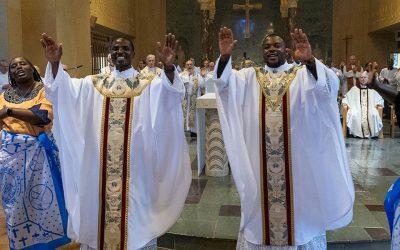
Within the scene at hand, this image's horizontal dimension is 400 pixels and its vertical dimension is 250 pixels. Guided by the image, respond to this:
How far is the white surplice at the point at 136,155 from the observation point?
3.10 metres

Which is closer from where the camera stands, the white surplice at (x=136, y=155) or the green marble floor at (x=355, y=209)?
the white surplice at (x=136, y=155)

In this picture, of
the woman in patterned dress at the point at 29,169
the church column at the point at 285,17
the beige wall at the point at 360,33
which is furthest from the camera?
the church column at the point at 285,17

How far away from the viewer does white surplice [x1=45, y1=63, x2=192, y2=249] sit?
310 centimetres

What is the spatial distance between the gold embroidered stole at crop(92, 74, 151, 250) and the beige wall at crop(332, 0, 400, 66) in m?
14.8

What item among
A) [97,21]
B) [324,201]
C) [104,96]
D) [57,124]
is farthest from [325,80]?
[97,21]

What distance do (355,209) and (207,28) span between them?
531 inches

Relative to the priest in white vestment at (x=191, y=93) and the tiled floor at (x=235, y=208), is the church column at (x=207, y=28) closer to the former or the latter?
the priest in white vestment at (x=191, y=93)

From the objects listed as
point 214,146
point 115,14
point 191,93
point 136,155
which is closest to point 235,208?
point 214,146

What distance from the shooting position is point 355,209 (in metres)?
4.52

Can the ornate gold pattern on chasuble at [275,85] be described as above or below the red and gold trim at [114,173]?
above

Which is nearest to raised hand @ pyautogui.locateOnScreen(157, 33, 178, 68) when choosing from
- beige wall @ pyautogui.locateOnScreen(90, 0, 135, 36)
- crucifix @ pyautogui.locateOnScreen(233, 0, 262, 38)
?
beige wall @ pyautogui.locateOnScreen(90, 0, 135, 36)

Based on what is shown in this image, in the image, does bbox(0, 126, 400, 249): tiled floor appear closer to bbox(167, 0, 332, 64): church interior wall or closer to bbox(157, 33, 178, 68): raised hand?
bbox(157, 33, 178, 68): raised hand

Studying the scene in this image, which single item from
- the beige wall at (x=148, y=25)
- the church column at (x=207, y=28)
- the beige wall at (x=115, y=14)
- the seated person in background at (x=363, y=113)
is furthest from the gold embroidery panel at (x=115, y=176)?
the beige wall at (x=148, y=25)

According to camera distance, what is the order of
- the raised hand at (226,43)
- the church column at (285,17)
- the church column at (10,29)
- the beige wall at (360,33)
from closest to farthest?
the raised hand at (226,43)
the church column at (10,29)
the beige wall at (360,33)
the church column at (285,17)
